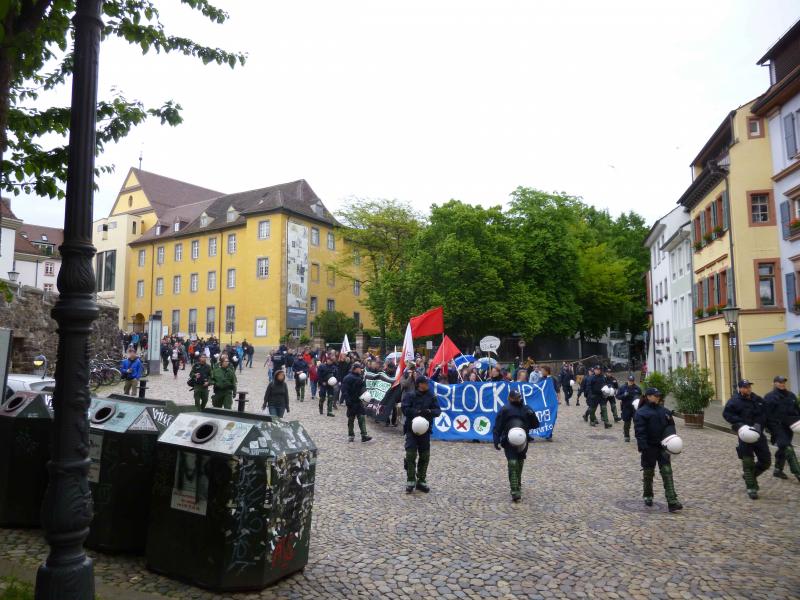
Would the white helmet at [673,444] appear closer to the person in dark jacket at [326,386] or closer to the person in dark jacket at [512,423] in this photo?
the person in dark jacket at [512,423]

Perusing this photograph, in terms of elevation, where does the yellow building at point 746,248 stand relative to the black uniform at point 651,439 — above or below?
above

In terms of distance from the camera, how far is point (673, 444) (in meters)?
8.82

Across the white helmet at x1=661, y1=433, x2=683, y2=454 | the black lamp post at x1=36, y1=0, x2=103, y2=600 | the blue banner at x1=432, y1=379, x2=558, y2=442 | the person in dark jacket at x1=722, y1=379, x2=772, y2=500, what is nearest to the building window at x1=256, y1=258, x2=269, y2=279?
the blue banner at x1=432, y1=379, x2=558, y2=442

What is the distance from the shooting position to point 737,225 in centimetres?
2891

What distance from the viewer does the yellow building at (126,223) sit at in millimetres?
72688

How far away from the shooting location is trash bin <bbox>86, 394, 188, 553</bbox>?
19.6 feet

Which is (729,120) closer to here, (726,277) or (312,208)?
(726,277)

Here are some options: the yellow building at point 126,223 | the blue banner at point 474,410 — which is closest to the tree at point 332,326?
the yellow building at point 126,223

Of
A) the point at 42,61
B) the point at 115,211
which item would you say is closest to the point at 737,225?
the point at 42,61

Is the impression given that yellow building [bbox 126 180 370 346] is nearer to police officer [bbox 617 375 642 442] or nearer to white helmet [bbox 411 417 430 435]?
police officer [bbox 617 375 642 442]

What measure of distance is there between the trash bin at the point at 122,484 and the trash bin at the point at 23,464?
92 cm

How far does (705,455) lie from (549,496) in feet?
20.9

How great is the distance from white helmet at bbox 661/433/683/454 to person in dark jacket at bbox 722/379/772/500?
1896mm

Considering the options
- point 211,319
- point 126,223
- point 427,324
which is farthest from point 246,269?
point 427,324
